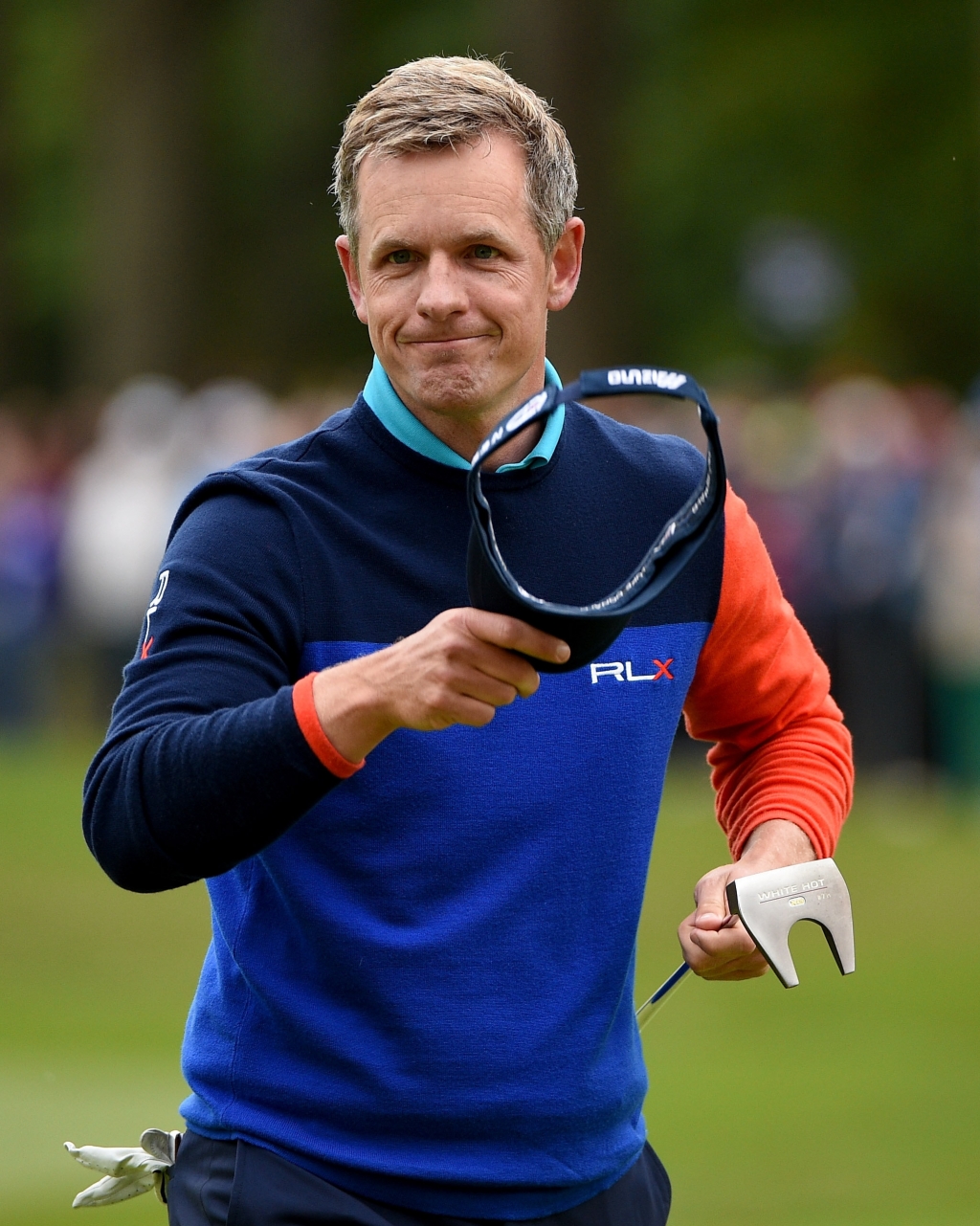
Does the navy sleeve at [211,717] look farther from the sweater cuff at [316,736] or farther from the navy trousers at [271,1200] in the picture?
the navy trousers at [271,1200]

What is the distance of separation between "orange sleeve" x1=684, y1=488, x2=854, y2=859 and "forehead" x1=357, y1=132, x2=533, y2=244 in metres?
0.70

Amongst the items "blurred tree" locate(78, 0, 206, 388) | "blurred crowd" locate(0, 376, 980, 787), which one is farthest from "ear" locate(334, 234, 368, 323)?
"blurred tree" locate(78, 0, 206, 388)

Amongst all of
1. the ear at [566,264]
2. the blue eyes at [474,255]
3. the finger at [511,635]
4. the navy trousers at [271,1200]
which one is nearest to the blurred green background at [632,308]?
the navy trousers at [271,1200]

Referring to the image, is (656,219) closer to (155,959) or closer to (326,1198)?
(155,959)

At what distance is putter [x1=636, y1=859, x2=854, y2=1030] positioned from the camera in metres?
3.43

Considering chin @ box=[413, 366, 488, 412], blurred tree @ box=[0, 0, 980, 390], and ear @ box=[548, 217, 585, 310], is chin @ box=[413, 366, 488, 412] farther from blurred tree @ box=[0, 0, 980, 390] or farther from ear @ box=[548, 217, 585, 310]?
blurred tree @ box=[0, 0, 980, 390]

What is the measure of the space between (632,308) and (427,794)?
68.2 ft

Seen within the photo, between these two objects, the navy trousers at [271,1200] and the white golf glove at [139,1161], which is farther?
the white golf glove at [139,1161]

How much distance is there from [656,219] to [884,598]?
18.7 metres

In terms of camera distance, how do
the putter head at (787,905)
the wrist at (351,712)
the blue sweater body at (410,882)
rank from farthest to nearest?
1. the putter head at (787,905)
2. the blue sweater body at (410,882)
3. the wrist at (351,712)

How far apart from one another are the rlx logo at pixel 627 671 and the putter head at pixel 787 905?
344 mm

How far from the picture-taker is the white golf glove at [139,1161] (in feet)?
11.5

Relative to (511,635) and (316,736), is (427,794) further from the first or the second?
(511,635)

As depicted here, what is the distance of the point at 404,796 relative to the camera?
322 cm
